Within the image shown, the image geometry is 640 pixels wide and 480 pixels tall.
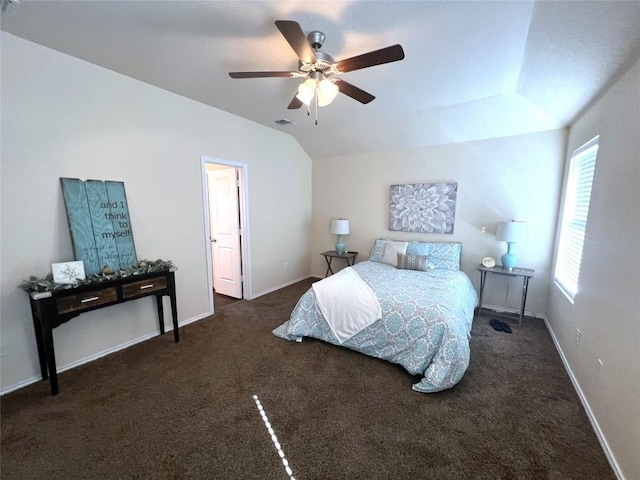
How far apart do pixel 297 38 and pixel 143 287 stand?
8.05 feet

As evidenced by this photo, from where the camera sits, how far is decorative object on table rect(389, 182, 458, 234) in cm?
396

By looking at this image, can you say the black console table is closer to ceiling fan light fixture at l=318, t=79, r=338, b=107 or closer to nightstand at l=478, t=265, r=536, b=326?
ceiling fan light fixture at l=318, t=79, r=338, b=107

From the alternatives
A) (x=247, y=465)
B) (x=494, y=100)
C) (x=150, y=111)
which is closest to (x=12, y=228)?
(x=150, y=111)

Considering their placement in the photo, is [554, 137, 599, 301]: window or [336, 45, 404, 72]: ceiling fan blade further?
[554, 137, 599, 301]: window

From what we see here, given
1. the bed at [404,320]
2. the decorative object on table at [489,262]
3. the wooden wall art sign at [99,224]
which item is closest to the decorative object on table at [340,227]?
the bed at [404,320]

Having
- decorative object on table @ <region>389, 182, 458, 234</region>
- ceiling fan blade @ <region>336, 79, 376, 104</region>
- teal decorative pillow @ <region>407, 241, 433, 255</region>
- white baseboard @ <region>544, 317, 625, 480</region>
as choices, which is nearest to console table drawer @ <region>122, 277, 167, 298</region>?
ceiling fan blade @ <region>336, 79, 376, 104</region>

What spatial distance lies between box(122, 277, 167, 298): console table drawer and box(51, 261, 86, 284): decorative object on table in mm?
331

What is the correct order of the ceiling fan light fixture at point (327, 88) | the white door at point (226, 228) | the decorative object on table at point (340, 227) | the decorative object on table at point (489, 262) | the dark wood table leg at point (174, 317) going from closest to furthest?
the ceiling fan light fixture at point (327, 88), the dark wood table leg at point (174, 317), the decorative object on table at point (489, 262), the white door at point (226, 228), the decorative object on table at point (340, 227)

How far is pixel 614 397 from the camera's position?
5.12 ft

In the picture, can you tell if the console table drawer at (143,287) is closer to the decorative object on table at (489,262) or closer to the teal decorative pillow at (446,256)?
the teal decorative pillow at (446,256)

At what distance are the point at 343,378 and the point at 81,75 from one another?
11.4 ft

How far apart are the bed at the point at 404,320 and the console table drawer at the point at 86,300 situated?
1.60 m

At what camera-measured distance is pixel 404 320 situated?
2.37 m

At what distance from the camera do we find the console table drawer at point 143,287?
2.41m
